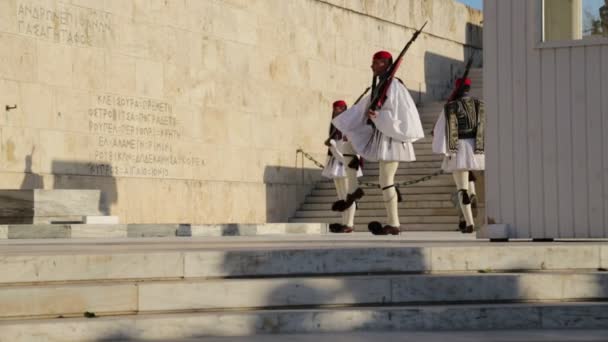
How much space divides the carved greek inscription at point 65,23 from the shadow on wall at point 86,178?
5.89 ft

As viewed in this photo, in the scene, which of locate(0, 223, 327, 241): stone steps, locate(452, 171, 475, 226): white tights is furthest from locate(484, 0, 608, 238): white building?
locate(452, 171, 475, 226): white tights

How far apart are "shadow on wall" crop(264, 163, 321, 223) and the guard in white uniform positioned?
435 inches

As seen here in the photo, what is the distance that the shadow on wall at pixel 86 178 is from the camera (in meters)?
20.5

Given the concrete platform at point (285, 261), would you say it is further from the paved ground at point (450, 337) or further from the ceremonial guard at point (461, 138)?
→ the ceremonial guard at point (461, 138)

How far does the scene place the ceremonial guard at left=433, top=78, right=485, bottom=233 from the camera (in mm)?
19422

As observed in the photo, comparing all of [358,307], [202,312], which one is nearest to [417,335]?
[358,307]

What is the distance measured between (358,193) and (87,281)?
7177 millimetres

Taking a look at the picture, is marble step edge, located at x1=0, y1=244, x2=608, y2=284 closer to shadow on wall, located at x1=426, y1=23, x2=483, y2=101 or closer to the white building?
the white building

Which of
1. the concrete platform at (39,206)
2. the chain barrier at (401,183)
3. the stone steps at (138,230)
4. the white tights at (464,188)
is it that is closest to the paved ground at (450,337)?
the stone steps at (138,230)

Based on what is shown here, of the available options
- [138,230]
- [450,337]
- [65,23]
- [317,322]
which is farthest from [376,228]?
[65,23]

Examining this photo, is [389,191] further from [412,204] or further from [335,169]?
[412,204]

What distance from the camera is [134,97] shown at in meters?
22.3

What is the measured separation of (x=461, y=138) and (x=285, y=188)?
25.5 ft

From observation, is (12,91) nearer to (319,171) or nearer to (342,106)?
(342,106)
